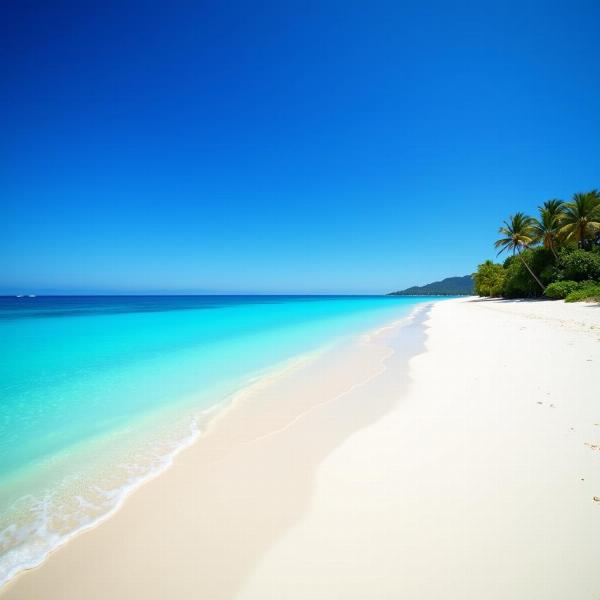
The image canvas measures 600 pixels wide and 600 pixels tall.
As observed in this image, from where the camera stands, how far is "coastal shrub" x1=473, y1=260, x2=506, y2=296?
4624 centimetres

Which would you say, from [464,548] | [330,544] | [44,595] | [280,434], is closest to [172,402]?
[280,434]

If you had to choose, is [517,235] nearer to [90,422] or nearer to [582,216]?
[582,216]

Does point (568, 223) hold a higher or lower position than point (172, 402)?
higher

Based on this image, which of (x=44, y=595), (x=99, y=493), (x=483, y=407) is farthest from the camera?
(x=483, y=407)

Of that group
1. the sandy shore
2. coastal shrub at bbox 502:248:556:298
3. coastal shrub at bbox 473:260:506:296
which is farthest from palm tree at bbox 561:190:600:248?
the sandy shore

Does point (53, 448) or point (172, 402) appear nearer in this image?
point (53, 448)

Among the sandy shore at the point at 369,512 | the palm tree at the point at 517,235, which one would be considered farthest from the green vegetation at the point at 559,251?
the sandy shore at the point at 369,512

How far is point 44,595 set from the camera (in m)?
2.06

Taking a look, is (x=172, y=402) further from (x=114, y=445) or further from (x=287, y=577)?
(x=287, y=577)

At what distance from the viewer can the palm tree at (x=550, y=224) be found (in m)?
29.3

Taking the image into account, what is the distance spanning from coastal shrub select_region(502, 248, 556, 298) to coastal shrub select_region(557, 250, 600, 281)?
1.67m

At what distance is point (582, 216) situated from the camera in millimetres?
26938

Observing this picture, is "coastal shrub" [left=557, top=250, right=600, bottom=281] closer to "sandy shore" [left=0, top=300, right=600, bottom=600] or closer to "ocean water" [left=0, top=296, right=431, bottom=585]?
"sandy shore" [left=0, top=300, right=600, bottom=600]

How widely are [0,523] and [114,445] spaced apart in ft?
4.84
